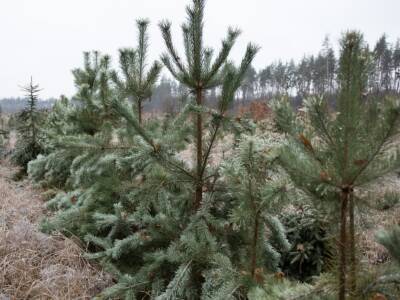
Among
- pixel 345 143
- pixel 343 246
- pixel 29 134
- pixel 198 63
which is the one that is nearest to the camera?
pixel 345 143

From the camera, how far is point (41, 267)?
11.0 ft

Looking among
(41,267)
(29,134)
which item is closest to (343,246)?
(41,267)

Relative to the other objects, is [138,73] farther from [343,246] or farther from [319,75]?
[319,75]

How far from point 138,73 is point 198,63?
4.15ft

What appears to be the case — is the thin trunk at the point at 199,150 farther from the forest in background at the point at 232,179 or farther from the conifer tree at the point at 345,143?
the conifer tree at the point at 345,143

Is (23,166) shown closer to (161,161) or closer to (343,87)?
(161,161)

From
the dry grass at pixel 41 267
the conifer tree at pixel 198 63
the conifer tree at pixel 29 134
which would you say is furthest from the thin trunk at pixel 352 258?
the conifer tree at pixel 29 134

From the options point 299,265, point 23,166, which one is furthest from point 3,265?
point 23,166

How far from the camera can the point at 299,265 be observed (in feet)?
12.5

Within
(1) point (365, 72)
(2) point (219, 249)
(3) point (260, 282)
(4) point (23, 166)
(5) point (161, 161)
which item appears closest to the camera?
(1) point (365, 72)

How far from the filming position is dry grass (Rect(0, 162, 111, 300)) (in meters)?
3.03

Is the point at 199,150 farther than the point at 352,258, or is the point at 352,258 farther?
the point at 199,150

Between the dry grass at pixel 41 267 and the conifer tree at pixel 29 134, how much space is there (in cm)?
327

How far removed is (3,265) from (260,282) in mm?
2596
